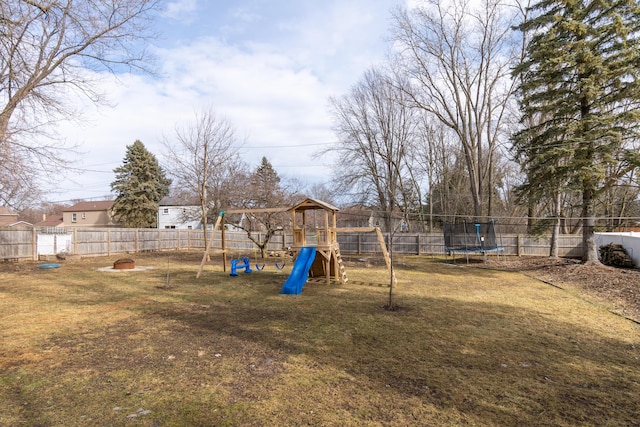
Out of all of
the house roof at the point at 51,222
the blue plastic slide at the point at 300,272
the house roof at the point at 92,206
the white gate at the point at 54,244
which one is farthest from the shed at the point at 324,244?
the house roof at the point at 51,222

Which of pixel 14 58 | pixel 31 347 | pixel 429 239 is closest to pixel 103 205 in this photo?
pixel 429 239

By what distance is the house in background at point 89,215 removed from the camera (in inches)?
1783

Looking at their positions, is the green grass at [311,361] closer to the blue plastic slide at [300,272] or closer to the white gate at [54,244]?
the blue plastic slide at [300,272]

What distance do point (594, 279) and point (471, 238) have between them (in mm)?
7407

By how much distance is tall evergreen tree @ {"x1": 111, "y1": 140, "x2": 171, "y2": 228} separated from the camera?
118ft

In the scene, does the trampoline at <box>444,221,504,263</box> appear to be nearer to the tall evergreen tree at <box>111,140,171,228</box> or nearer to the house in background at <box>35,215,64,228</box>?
the tall evergreen tree at <box>111,140,171,228</box>

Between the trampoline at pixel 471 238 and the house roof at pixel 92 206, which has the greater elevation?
the house roof at pixel 92 206

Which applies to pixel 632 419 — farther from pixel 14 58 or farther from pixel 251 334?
pixel 14 58

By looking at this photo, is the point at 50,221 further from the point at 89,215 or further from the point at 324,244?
the point at 324,244

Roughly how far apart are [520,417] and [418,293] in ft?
20.8

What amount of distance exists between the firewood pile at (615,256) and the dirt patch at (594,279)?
1272 mm

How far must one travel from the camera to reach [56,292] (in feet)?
29.3

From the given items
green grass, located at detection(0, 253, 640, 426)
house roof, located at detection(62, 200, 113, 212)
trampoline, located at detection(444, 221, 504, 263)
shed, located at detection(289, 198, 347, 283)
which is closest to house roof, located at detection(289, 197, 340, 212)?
shed, located at detection(289, 198, 347, 283)

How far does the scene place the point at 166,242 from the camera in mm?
24203
